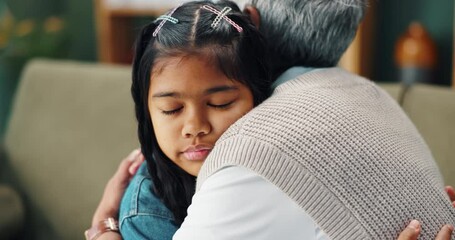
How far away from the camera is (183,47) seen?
0.94 meters

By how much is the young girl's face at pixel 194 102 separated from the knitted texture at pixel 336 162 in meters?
0.07

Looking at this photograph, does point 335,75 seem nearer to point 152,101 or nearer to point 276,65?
point 276,65

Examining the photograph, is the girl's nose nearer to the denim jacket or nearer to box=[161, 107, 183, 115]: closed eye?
box=[161, 107, 183, 115]: closed eye

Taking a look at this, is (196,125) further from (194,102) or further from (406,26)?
(406,26)

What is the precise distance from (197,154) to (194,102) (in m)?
0.09

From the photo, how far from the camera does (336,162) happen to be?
84 cm

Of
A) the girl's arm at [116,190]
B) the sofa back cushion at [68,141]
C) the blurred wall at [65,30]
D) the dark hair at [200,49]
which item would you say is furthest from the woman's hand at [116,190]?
the blurred wall at [65,30]

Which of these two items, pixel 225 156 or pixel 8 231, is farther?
pixel 8 231

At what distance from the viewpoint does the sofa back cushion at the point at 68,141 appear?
6.86 feet

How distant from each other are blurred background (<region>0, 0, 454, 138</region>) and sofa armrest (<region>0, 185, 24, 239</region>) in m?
1.10

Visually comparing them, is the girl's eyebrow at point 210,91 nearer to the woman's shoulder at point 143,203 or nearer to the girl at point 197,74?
the girl at point 197,74

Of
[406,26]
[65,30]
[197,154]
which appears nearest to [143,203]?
[197,154]

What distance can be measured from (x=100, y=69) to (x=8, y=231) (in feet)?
2.01

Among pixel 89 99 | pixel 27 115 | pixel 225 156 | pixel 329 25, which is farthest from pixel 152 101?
pixel 27 115
